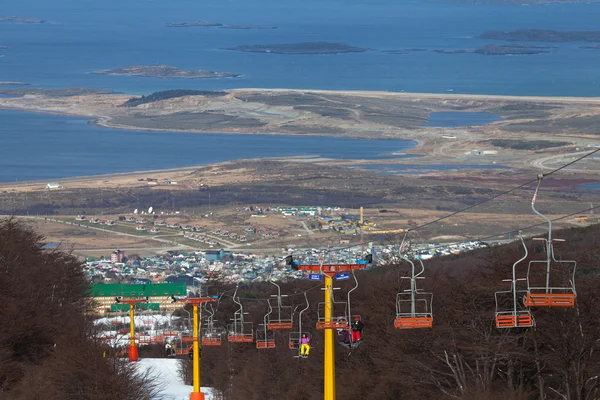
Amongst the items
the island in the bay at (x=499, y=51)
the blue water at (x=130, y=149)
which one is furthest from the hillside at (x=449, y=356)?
the island in the bay at (x=499, y=51)

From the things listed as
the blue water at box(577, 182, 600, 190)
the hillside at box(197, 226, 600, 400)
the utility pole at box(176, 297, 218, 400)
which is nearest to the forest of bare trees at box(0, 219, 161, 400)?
the utility pole at box(176, 297, 218, 400)

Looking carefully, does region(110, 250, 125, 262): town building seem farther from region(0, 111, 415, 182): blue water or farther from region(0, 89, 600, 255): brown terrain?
region(0, 111, 415, 182): blue water

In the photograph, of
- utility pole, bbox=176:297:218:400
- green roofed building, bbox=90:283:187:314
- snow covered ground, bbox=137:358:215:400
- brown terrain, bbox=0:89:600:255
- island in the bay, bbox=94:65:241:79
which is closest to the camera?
utility pole, bbox=176:297:218:400

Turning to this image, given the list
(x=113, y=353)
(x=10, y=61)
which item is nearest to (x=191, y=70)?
(x=10, y=61)

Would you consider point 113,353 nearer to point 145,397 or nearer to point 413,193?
point 145,397

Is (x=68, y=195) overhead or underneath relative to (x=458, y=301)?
underneath

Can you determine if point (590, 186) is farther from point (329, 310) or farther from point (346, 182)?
point (329, 310)
